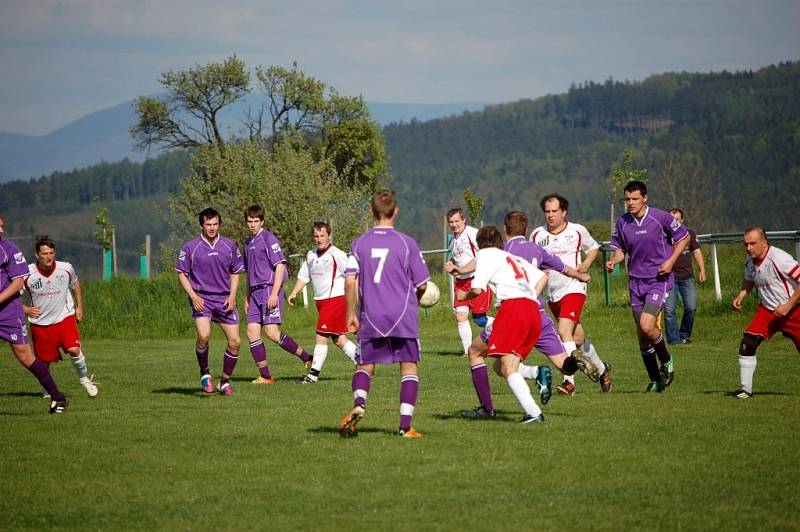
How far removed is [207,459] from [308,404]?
400cm

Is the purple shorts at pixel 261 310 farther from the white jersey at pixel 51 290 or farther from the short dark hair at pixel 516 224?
the short dark hair at pixel 516 224

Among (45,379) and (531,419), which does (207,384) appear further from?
(531,419)

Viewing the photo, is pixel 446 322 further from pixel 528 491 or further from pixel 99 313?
pixel 528 491

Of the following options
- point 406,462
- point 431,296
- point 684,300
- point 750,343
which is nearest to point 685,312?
point 684,300

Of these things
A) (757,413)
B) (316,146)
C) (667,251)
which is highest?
(316,146)

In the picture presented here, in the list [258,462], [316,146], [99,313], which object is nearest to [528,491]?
[258,462]

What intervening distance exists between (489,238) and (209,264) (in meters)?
4.85

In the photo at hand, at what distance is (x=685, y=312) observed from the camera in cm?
2212

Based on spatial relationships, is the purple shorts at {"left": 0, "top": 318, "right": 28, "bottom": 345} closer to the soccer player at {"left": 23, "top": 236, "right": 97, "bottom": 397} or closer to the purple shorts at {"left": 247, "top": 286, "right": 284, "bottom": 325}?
the soccer player at {"left": 23, "top": 236, "right": 97, "bottom": 397}

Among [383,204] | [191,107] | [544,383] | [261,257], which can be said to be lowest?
[544,383]

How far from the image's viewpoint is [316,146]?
277 feet

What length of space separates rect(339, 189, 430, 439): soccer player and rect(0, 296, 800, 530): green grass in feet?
1.84

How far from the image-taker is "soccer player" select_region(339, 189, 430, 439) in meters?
9.97

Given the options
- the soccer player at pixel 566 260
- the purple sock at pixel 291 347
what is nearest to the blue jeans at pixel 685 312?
the soccer player at pixel 566 260
